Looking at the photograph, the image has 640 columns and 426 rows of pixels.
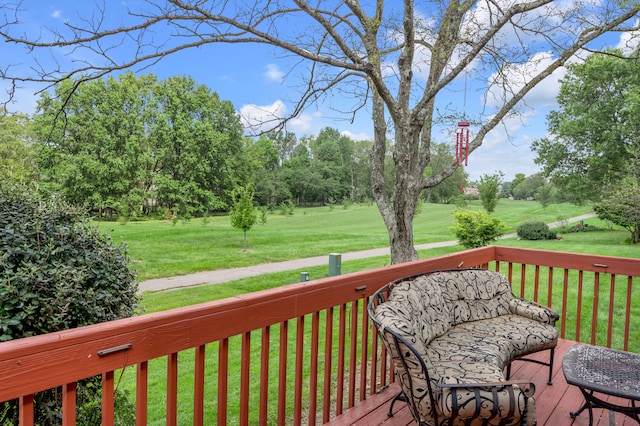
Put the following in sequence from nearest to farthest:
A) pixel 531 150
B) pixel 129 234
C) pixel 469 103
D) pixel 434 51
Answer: pixel 434 51 < pixel 469 103 < pixel 129 234 < pixel 531 150

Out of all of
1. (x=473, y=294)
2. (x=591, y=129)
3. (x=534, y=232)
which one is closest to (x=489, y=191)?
(x=534, y=232)

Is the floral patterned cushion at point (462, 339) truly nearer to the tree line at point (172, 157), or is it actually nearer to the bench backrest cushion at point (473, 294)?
the bench backrest cushion at point (473, 294)

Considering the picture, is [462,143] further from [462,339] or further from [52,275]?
[52,275]

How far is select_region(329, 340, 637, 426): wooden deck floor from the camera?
2.23 m

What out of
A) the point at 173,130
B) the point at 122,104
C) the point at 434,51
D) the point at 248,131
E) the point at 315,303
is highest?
the point at 122,104

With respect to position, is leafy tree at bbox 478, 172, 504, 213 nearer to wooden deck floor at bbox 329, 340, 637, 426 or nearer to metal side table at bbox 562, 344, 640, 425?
wooden deck floor at bbox 329, 340, 637, 426

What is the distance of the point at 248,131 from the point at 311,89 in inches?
40.1

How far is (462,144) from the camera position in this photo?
5121 mm

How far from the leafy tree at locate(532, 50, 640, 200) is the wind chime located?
600 inches

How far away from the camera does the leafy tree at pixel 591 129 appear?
698 inches

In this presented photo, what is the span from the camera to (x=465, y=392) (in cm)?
176

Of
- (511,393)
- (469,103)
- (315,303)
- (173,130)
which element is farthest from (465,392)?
(173,130)

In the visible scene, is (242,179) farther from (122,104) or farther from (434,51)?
(434,51)

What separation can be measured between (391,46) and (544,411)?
16.3 feet
